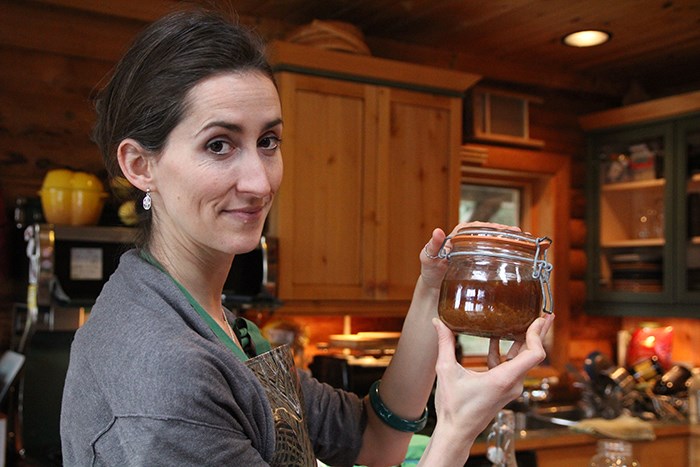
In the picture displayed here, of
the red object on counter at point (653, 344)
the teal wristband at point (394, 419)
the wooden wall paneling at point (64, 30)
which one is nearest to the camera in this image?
the teal wristband at point (394, 419)

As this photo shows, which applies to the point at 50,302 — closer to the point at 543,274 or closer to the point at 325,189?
the point at 325,189

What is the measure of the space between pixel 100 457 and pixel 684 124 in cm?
382

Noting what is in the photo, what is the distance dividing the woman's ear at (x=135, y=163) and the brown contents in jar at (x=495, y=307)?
450 millimetres

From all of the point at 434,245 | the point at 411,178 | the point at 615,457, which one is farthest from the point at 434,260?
the point at 411,178

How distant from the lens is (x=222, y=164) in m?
1.05

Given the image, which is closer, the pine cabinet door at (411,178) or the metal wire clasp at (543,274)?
the metal wire clasp at (543,274)

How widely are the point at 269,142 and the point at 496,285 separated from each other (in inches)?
14.3

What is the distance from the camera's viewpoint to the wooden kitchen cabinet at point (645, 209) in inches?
161

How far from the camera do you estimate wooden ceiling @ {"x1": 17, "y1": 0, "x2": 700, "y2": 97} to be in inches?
135

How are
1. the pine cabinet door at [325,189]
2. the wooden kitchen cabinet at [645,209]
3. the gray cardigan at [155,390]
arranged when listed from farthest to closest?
the wooden kitchen cabinet at [645,209] → the pine cabinet door at [325,189] → the gray cardigan at [155,390]

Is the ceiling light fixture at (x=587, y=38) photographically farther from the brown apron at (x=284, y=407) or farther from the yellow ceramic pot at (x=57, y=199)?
the brown apron at (x=284, y=407)

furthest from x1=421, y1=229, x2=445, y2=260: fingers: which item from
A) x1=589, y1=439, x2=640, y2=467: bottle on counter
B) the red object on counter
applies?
the red object on counter

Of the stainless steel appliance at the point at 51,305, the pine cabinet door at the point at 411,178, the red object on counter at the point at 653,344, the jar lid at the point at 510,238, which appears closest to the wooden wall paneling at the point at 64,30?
the stainless steel appliance at the point at 51,305

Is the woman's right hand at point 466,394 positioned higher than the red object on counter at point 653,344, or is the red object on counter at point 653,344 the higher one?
the woman's right hand at point 466,394
